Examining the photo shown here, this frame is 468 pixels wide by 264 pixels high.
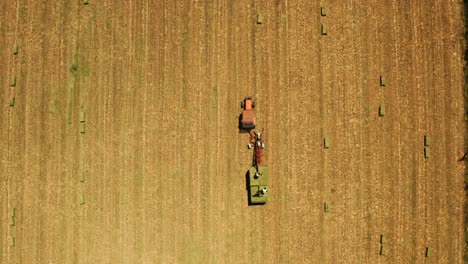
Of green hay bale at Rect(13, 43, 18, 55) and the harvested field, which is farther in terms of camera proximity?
green hay bale at Rect(13, 43, 18, 55)

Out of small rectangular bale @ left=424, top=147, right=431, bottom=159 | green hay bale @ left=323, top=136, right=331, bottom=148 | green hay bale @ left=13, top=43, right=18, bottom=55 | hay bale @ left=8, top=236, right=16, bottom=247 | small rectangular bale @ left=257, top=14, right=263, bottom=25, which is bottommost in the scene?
hay bale @ left=8, top=236, right=16, bottom=247

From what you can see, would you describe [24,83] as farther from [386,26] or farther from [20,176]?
[386,26]

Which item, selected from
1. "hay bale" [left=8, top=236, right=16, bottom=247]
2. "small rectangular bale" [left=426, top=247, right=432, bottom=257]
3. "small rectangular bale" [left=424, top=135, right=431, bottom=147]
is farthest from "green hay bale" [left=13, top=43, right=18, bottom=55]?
"small rectangular bale" [left=426, top=247, right=432, bottom=257]

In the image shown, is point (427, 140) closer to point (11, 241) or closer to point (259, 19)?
point (259, 19)

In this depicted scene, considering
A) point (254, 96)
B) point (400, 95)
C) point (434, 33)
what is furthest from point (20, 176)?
point (434, 33)

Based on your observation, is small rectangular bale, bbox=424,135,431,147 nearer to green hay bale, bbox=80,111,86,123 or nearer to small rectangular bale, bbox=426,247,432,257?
small rectangular bale, bbox=426,247,432,257

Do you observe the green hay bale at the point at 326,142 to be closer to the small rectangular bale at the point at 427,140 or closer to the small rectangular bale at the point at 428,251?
the small rectangular bale at the point at 427,140

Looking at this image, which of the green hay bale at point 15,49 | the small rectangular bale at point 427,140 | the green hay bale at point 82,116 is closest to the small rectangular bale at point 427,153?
the small rectangular bale at point 427,140

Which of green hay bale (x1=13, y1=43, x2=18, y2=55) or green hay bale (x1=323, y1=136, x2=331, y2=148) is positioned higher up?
green hay bale (x1=13, y1=43, x2=18, y2=55)

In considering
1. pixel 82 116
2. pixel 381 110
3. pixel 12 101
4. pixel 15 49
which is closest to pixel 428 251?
pixel 381 110
